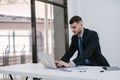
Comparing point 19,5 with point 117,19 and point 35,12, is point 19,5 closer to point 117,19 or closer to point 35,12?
point 35,12

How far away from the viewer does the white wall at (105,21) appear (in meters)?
5.24

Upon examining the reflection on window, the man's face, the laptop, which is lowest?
the laptop

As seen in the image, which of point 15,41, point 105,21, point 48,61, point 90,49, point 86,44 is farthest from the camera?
point 105,21

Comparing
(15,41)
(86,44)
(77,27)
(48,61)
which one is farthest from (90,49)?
(15,41)

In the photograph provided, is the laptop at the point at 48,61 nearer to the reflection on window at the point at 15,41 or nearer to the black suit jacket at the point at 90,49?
the black suit jacket at the point at 90,49

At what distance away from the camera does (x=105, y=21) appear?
5359 millimetres

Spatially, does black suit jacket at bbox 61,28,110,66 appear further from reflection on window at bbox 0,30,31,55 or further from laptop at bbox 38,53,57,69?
reflection on window at bbox 0,30,31,55

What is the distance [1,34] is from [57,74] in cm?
163

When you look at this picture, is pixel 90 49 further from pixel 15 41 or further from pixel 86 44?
pixel 15 41

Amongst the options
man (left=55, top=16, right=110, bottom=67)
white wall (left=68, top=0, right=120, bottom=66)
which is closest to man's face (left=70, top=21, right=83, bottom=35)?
man (left=55, top=16, right=110, bottom=67)

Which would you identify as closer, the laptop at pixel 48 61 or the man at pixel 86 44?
the laptop at pixel 48 61

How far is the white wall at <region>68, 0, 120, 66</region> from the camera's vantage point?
5238 mm

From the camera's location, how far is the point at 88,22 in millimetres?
5223

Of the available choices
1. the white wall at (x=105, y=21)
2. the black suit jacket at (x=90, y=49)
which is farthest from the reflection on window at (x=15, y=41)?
the white wall at (x=105, y=21)
